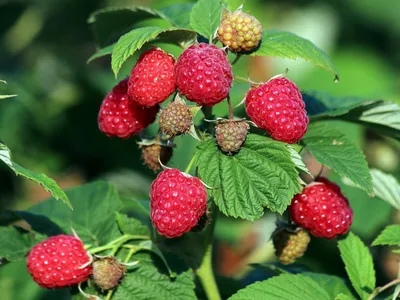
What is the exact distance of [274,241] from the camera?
87.4 inches

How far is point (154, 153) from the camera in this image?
6.88 feet

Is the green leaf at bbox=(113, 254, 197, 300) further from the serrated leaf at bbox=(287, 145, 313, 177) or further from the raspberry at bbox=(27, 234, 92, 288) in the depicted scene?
the serrated leaf at bbox=(287, 145, 313, 177)

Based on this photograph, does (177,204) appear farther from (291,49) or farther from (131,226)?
(291,49)

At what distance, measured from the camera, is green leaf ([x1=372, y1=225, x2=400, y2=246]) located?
193 cm

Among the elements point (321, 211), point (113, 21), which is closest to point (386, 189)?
point (321, 211)

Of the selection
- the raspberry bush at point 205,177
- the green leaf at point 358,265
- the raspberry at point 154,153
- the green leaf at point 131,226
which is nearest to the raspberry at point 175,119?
the raspberry bush at point 205,177

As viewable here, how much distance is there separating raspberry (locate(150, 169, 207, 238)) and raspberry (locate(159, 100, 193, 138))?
109mm

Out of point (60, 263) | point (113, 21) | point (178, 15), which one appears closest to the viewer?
point (60, 263)

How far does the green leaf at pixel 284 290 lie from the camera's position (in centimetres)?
194

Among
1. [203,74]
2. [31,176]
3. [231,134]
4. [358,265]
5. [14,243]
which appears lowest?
[14,243]

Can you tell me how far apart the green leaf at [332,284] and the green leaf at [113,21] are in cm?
88

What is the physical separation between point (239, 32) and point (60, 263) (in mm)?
715

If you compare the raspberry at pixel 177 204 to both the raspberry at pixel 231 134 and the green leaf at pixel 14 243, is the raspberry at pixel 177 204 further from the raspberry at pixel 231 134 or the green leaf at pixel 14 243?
the green leaf at pixel 14 243

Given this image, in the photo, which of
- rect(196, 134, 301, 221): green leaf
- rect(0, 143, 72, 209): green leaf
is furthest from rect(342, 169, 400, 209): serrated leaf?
rect(0, 143, 72, 209): green leaf
